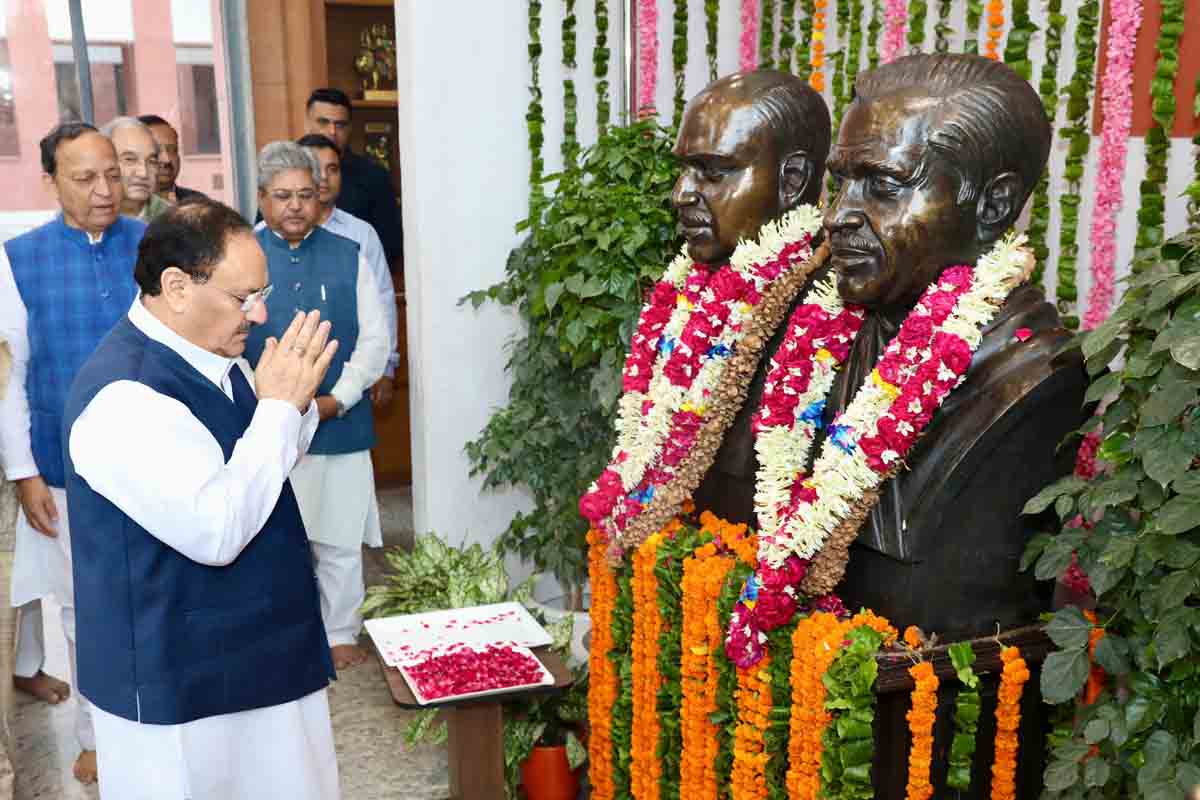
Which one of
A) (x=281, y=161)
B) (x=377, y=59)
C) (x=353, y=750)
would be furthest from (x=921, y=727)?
(x=377, y=59)

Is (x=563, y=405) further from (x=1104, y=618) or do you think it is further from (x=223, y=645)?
(x=1104, y=618)

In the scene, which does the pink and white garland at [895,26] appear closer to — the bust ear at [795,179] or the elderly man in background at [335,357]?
the bust ear at [795,179]

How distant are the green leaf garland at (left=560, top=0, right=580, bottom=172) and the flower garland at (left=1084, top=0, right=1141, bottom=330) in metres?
1.91

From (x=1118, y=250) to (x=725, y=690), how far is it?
145 cm

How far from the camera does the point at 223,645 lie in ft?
7.23

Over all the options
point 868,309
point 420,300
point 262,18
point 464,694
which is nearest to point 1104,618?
point 868,309

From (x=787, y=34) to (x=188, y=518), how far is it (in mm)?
2713

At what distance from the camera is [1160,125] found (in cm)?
261

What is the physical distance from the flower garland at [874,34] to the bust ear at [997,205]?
4.27ft

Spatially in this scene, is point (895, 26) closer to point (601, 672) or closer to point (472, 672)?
point (601, 672)

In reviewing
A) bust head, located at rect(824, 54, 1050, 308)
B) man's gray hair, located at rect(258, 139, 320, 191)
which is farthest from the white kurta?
man's gray hair, located at rect(258, 139, 320, 191)

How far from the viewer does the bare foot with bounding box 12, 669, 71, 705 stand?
4.16 m

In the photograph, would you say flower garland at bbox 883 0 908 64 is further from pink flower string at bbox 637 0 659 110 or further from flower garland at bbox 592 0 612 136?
flower garland at bbox 592 0 612 136

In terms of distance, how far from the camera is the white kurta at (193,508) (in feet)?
6.62
